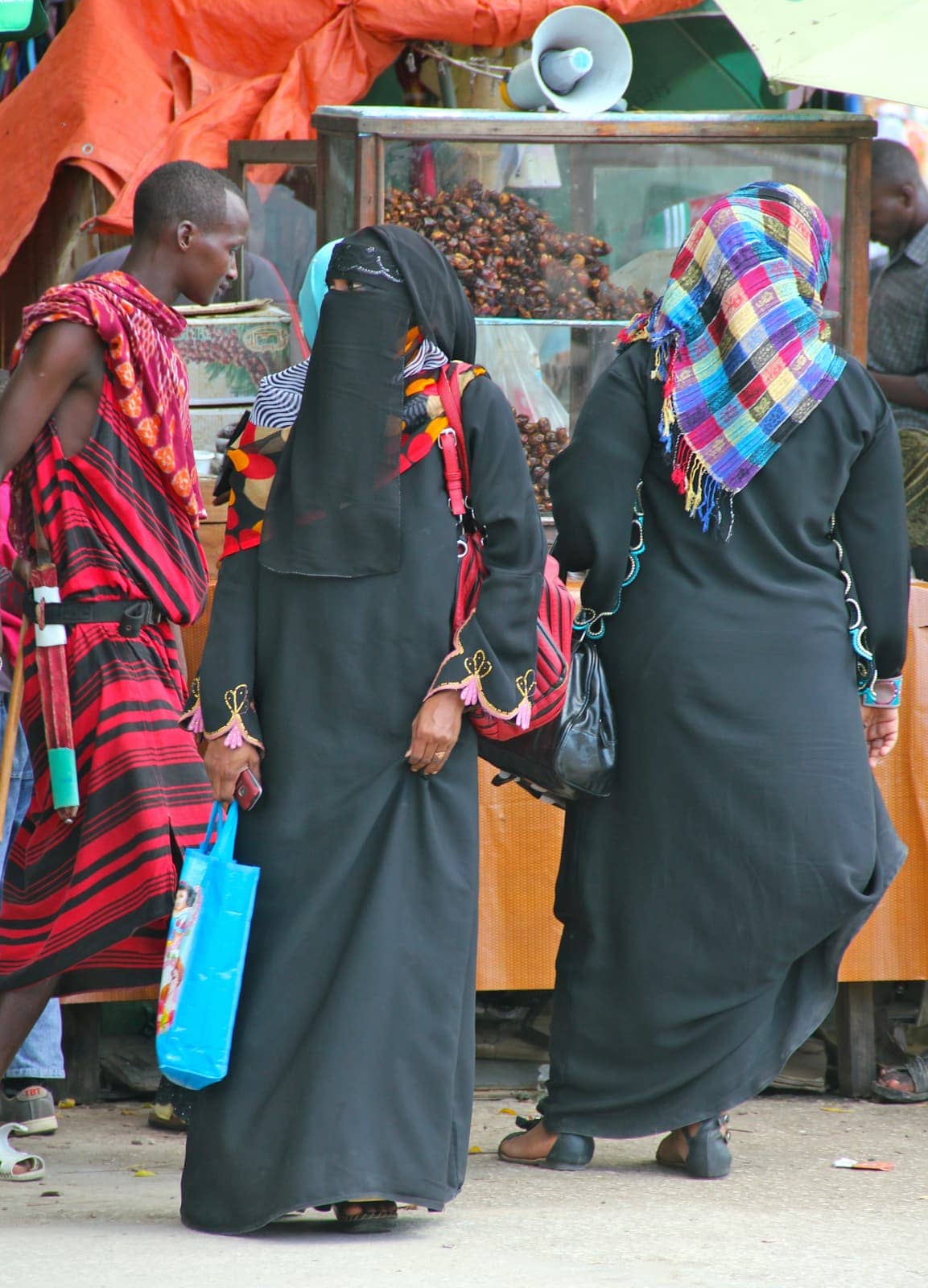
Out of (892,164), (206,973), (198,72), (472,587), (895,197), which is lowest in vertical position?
(206,973)

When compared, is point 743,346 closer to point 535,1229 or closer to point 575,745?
point 575,745

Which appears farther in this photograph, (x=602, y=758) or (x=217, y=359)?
(x=217, y=359)

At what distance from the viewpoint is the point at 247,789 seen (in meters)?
2.99

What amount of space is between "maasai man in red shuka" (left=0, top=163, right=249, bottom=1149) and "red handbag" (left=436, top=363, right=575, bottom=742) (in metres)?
0.78

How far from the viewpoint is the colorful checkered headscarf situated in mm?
3416

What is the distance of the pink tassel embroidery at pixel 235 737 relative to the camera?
2975 millimetres

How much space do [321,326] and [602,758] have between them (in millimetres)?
1026

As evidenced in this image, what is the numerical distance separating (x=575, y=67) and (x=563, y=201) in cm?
47

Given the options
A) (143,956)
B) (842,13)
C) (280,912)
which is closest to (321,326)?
(280,912)

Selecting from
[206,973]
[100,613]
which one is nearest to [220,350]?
[100,613]

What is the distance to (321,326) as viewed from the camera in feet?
9.87

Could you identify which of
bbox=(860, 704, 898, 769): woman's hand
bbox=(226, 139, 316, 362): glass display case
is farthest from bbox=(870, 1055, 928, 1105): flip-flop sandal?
bbox=(226, 139, 316, 362): glass display case

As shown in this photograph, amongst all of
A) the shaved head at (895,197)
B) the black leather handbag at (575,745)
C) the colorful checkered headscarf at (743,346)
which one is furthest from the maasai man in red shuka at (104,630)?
the shaved head at (895,197)

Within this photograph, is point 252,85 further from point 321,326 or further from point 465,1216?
point 465,1216
